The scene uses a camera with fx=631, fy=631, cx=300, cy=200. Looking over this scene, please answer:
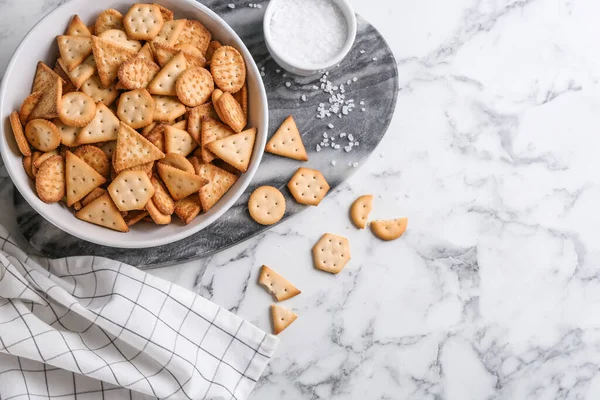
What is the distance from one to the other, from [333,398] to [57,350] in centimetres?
62

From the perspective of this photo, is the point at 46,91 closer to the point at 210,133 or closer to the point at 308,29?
the point at 210,133

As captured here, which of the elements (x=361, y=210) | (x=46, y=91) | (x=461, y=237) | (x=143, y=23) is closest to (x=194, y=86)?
(x=143, y=23)

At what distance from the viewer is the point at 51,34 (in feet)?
4.09

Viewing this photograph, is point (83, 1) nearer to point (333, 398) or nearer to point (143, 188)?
point (143, 188)

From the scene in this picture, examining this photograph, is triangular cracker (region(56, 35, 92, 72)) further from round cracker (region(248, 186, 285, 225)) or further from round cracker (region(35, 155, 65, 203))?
round cracker (region(248, 186, 285, 225))

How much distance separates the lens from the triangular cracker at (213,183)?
1262 mm

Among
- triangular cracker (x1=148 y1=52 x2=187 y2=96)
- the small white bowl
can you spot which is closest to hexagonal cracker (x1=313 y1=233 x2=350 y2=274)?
the small white bowl

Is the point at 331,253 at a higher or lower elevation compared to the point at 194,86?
lower

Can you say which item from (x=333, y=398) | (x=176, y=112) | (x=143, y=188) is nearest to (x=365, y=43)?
(x=176, y=112)

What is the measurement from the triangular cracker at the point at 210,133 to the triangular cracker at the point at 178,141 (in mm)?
25

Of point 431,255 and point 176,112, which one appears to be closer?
point 176,112

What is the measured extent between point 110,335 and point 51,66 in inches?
22.7

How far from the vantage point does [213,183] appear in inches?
50.5

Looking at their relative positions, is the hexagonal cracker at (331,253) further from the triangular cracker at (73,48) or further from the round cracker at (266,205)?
the triangular cracker at (73,48)
